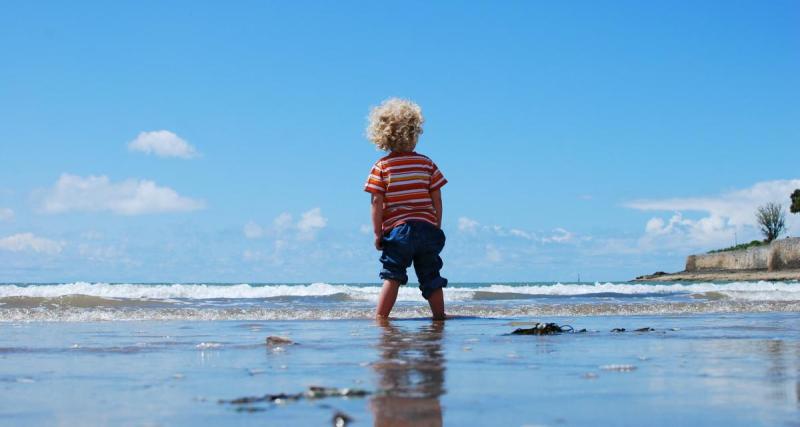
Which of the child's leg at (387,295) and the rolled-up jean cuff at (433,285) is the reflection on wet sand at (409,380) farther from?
the rolled-up jean cuff at (433,285)

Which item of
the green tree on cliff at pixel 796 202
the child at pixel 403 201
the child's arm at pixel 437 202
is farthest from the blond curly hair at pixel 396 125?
the green tree on cliff at pixel 796 202

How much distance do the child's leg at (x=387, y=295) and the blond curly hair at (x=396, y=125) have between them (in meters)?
1.12

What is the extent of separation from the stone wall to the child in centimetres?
5779

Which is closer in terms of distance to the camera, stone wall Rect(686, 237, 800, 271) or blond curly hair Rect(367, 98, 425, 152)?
blond curly hair Rect(367, 98, 425, 152)

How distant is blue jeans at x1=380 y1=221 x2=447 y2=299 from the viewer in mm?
6402

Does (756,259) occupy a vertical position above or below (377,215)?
above

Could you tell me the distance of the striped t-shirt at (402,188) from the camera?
642 centimetres

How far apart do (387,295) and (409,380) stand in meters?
3.78

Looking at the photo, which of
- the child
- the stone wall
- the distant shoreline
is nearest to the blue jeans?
the child

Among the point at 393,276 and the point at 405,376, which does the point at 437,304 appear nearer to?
the point at 393,276

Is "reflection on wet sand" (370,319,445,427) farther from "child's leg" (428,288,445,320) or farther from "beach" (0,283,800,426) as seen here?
"child's leg" (428,288,445,320)

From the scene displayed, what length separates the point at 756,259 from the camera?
65312 millimetres

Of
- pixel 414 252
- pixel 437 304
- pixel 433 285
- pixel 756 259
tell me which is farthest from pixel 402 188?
pixel 756 259

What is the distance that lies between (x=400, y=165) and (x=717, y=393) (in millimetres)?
4207
